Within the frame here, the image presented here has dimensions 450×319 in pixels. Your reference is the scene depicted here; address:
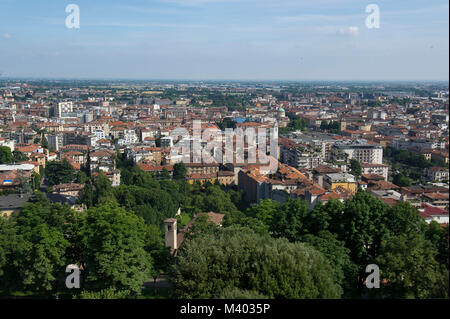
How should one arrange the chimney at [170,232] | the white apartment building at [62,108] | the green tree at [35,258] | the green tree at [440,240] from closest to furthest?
the green tree at [440,240] → the green tree at [35,258] → the chimney at [170,232] → the white apartment building at [62,108]

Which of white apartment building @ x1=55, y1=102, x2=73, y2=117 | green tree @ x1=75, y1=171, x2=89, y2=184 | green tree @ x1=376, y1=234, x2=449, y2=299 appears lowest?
green tree @ x1=75, y1=171, x2=89, y2=184

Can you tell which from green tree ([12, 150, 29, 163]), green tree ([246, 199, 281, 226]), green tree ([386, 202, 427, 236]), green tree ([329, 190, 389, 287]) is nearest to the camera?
green tree ([329, 190, 389, 287])

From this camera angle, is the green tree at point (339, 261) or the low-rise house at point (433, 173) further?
the low-rise house at point (433, 173)

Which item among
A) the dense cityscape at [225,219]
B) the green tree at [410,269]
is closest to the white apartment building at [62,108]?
the dense cityscape at [225,219]

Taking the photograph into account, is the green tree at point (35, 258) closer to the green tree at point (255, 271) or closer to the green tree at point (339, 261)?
the green tree at point (255, 271)

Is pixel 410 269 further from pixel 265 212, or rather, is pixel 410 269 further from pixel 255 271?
pixel 265 212

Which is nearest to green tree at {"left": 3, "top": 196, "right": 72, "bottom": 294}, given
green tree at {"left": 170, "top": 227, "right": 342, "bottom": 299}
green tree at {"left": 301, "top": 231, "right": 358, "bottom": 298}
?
green tree at {"left": 170, "top": 227, "right": 342, "bottom": 299}

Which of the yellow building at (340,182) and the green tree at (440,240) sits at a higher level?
the green tree at (440,240)

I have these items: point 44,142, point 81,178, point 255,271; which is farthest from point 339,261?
point 44,142

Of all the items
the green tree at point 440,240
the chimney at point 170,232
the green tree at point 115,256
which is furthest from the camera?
the chimney at point 170,232

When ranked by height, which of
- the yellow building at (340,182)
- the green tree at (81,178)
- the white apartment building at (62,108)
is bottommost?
the green tree at (81,178)

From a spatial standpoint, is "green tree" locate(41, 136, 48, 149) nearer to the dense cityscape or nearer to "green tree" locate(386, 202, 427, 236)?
the dense cityscape

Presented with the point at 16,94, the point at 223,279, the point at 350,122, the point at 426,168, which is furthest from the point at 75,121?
the point at 223,279
